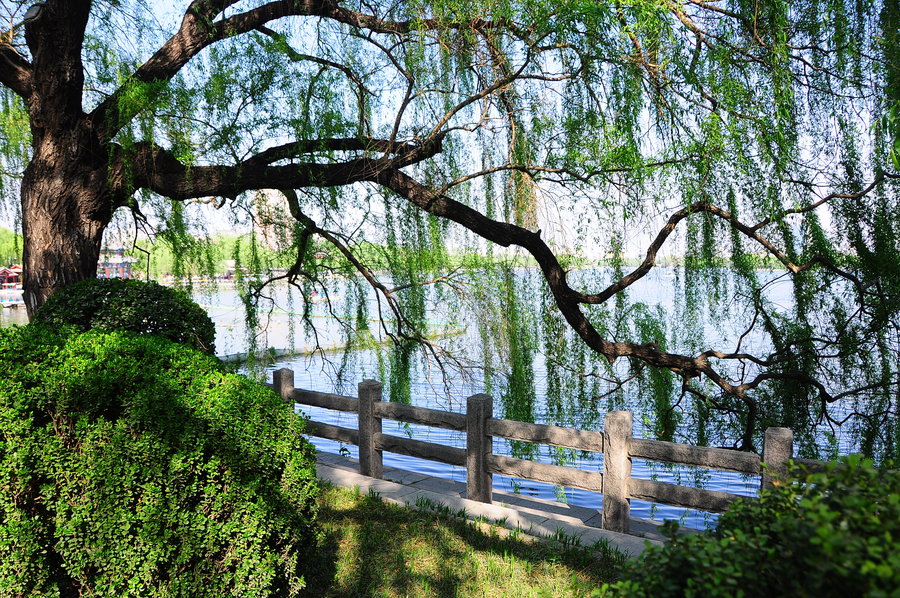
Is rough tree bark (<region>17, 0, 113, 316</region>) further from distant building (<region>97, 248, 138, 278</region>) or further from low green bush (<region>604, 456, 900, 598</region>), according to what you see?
low green bush (<region>604, 456, 900, 598</region>)

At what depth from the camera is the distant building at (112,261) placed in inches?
273

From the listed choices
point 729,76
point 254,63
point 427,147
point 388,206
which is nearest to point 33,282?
point 254,63

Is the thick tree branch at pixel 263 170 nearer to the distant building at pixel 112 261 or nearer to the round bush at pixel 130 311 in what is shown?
the distant building at pixel 112 261

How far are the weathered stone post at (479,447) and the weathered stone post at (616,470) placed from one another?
99 centimetres

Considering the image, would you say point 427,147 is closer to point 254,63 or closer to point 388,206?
point 388,206

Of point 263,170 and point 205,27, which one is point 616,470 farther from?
point 205,27

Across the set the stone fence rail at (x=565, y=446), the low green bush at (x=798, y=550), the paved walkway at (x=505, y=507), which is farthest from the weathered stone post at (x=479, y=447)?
the low green bush at (x=798, y=550)

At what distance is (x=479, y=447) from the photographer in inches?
210

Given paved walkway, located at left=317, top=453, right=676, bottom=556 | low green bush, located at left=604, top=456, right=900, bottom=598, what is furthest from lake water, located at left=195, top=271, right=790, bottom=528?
low green bush, located at left=604, top=456, right=900, bottom=598

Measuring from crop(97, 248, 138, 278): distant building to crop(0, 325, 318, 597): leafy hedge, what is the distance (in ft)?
11.9

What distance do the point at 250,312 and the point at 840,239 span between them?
17.5ft

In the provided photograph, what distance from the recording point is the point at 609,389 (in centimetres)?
564

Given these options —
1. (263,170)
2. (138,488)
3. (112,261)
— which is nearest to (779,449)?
(138,488)

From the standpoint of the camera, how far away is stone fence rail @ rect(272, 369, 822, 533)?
14.2 feet
